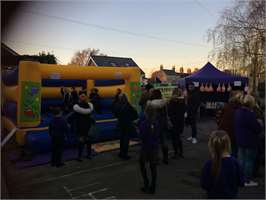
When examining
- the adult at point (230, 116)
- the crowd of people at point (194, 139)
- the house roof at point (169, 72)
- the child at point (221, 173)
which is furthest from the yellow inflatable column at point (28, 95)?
the house roof at point (169, 72)

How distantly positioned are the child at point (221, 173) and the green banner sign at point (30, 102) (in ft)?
17.5

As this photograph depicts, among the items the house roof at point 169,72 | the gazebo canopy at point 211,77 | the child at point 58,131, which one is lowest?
the child at point 58,131

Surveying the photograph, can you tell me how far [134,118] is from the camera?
6.56 m

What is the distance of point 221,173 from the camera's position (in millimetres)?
2672

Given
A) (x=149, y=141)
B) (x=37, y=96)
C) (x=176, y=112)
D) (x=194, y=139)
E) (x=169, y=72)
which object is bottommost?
(x=194, y=139)

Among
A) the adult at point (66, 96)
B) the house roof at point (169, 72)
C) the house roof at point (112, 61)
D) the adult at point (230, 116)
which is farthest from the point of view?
the house roof at point (169, 72)

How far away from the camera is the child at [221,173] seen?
8.79 ft

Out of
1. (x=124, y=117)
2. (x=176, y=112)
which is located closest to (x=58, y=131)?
→ (x=124, y=117)

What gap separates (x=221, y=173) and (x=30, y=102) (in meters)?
5.54

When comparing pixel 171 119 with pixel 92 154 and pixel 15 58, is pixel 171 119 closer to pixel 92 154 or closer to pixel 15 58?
pixel 92 154

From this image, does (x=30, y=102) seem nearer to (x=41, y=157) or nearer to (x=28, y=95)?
(x=28, y=95)

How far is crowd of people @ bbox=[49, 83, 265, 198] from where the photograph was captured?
8.91 feet

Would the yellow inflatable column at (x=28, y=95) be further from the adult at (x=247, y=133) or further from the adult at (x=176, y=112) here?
the adult at (x=247, y=133)

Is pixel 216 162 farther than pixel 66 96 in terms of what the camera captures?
No
